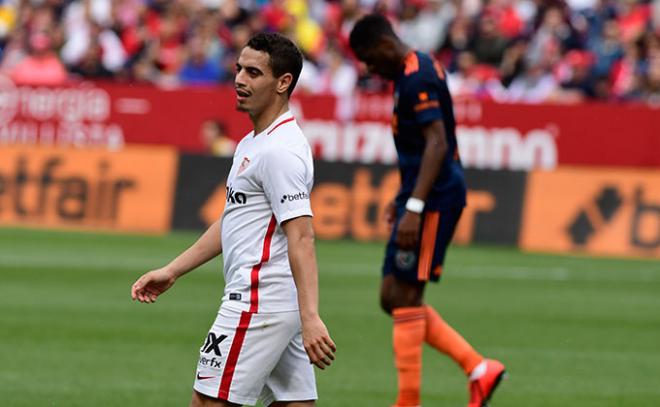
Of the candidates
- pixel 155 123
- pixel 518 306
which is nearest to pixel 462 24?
pixel 155 123

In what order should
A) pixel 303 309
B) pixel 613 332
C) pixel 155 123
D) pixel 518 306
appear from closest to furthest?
pixel 303 309 < pixel 613 332 < pixel 518 306 < pixel 155 123

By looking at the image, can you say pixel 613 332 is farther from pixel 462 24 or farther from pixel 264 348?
pixel 462 24

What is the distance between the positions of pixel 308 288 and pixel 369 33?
3049 mm

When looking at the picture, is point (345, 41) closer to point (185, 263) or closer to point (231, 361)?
point (185, 263)

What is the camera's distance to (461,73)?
24.4m

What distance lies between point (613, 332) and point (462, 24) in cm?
1274

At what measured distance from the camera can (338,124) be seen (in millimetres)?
23219

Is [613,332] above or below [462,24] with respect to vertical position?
below

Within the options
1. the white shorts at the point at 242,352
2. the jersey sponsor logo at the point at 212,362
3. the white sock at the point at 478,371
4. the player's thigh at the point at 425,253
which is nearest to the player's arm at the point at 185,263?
the white shorts at the point at 242,352

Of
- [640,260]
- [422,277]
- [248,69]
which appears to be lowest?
[640,260]

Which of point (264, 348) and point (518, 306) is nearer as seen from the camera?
point (264, 348)

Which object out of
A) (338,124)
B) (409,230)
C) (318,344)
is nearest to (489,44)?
(338,124)

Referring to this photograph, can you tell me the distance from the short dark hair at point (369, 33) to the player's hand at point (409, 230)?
102 centimetres

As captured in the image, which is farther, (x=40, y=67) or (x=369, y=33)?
(x=40, y=67)
